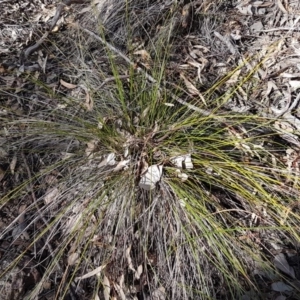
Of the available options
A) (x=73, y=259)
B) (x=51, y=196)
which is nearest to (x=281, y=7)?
(x=51, y=196)

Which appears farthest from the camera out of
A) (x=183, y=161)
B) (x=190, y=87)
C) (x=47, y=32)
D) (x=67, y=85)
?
(x=47, y=32)

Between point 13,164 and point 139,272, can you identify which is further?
point 13,164

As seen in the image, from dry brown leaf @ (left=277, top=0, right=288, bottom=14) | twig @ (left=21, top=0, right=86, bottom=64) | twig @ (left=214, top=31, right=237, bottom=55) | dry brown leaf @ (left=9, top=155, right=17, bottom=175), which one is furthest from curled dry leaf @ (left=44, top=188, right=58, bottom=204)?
dry brown leaf @ (left=277, top=0, right=288, bottom=14)

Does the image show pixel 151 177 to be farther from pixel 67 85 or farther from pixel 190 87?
pixel 67 85

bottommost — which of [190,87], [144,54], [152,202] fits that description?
[152,202]

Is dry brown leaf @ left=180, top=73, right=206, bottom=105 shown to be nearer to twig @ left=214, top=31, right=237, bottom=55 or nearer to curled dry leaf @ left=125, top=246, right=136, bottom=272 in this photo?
twig @ left=214, top=31, right=237, bottom=55

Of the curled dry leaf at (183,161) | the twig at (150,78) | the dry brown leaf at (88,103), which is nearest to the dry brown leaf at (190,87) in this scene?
the twig at (150,78)

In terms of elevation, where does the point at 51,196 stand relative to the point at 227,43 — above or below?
below

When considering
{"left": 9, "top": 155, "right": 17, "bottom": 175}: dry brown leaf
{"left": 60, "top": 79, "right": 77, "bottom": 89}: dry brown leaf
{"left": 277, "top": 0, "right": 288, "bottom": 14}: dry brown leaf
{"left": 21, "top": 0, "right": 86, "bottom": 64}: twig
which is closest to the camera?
{"left": 9, "top": 155, "right": 17, "bottom": 175}: dry brown leaf

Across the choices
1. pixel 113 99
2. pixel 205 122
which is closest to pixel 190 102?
pixel 205 122
